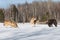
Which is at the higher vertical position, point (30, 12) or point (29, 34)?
point (29, 34)

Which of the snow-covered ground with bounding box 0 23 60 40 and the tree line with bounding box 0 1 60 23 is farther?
the tree line with bounding box 0 1 60 23

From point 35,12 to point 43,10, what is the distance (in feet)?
7.81

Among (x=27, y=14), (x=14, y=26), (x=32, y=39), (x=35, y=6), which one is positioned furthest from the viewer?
(x=35, y=6)

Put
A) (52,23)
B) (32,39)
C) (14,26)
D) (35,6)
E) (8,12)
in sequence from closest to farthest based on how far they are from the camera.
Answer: (32,39), (14,26), (52,23), (8,12), (35,6)

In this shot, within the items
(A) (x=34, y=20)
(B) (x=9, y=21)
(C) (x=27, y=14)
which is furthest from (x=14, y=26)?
(C) (x=27, y=14)

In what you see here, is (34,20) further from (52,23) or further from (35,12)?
(35,12)

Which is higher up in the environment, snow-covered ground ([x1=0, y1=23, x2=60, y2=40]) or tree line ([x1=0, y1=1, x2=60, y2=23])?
snow-covered ground ([x1=0, y1=23, x2=60, y2=40])

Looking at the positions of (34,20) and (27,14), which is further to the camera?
(27,14)

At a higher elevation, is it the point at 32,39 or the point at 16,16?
the point at 32,39

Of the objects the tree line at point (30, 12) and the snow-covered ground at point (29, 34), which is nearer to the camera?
the snow-covered ground at point (29, 34)

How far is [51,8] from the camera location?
27312 mm

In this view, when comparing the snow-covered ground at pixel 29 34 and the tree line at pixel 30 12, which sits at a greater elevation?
the snow-covered ground at pixel 29 34

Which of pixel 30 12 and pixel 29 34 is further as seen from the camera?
pixel 30 12

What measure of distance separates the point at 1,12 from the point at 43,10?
701 centimetres
